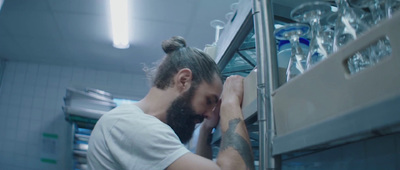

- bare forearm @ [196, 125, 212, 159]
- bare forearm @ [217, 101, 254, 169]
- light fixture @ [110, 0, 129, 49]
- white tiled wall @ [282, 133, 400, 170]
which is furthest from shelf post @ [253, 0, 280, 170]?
light fixture @ [110, 0, 129, 49]

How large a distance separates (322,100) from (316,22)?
28 cm

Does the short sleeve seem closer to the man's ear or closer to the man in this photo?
the man

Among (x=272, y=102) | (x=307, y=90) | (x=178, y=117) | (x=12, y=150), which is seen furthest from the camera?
(x=12, y=150)

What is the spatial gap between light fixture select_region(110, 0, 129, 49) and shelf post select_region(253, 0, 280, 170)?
5.66 ft

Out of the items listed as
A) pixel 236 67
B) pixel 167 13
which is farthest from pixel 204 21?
pixel 236 67

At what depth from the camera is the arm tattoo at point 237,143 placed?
786 mm

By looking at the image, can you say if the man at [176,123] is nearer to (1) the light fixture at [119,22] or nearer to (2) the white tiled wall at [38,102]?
(1) the light fixture at [119,22]

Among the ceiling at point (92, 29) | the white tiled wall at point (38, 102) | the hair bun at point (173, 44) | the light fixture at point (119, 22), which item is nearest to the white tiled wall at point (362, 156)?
the hair bun at point (173, 44)

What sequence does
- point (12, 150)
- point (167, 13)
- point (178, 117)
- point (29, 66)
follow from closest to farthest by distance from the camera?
1. point (178, 117)
2. point (167, 13)
3. point (12, 150)
4. point (29, 66)

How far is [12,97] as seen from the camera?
11.6ft

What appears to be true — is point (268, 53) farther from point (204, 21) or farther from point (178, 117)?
point (204, 21)

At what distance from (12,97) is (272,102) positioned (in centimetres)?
370

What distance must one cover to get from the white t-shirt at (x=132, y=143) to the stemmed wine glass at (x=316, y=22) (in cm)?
40

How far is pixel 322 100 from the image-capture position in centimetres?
50
